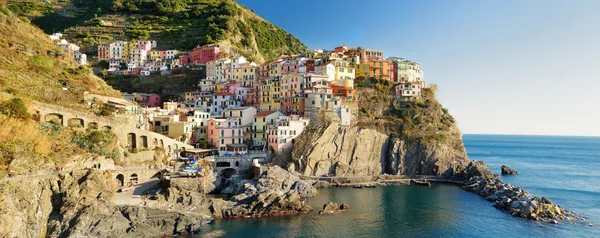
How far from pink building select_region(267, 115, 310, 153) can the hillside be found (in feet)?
130

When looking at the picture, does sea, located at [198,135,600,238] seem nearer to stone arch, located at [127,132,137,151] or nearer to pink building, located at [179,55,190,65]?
stone arch, located at [127,132,137,151]

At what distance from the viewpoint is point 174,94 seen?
2938 inches

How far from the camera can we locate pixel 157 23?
105062 mm

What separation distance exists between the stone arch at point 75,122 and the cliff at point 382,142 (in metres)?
25.5

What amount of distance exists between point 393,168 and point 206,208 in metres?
33.6

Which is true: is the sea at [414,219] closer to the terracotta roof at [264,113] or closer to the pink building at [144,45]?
the terracotta roof at [264,113]

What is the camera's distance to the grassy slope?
31.2m

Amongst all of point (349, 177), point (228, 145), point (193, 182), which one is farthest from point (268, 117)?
point (193, 182)

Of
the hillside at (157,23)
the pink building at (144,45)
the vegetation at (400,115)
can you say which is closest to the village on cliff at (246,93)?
the pink building at (144,45)

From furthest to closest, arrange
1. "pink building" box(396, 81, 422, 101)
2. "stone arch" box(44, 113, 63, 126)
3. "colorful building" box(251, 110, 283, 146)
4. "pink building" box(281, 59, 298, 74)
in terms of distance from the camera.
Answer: "pink building" box(281, 59, 298, 74), "pink building" box(396, 81, 422, 101), "colorful building" box(251, 110, 283, 146), "stone arch" box(44, 113, 63, 126)

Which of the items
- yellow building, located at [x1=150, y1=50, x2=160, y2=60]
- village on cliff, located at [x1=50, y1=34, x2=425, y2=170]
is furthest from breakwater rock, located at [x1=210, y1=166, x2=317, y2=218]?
yellow building, located at [x1=150, y1=50, x2=160, y2=60]

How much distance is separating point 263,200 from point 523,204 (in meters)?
28.5

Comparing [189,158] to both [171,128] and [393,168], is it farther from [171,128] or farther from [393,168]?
[393,168]

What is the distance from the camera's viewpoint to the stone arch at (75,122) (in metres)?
41.0
